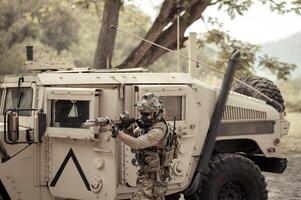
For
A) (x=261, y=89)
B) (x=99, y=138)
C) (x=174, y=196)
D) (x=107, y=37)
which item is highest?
(x=107, y=37)

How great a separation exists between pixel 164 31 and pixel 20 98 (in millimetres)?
9090

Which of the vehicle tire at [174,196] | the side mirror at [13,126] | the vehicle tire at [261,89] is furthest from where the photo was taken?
the vehicle tire at [261,89]

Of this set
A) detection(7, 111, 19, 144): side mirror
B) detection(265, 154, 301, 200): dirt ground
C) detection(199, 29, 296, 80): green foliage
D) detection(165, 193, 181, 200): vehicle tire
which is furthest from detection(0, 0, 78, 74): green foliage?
detection(7, 111, 19, 144): side mirror

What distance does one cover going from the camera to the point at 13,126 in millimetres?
6227

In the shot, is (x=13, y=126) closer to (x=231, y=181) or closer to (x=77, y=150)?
(x=77, y=150)

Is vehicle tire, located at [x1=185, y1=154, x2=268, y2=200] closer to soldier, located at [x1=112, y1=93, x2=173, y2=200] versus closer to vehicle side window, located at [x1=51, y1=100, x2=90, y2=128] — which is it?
soldier, located at [x1=112, y1=93, x2=173, y2=200]

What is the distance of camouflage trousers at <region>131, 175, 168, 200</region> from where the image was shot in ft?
19.9

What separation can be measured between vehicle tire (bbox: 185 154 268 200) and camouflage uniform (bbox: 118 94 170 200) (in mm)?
1299

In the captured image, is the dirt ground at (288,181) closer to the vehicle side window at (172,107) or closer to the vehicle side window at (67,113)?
the vehicle side window at (172,107)

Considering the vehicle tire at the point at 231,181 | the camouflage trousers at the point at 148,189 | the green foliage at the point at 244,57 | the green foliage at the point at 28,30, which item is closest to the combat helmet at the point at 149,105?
the camouflage trousers at the point at 148,189

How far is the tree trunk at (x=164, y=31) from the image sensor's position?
618 inches

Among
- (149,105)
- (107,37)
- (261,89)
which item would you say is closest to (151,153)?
(149,105)

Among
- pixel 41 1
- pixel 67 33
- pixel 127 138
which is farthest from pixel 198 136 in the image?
pixel 67 33

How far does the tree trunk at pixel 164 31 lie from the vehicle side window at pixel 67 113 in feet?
28.9
